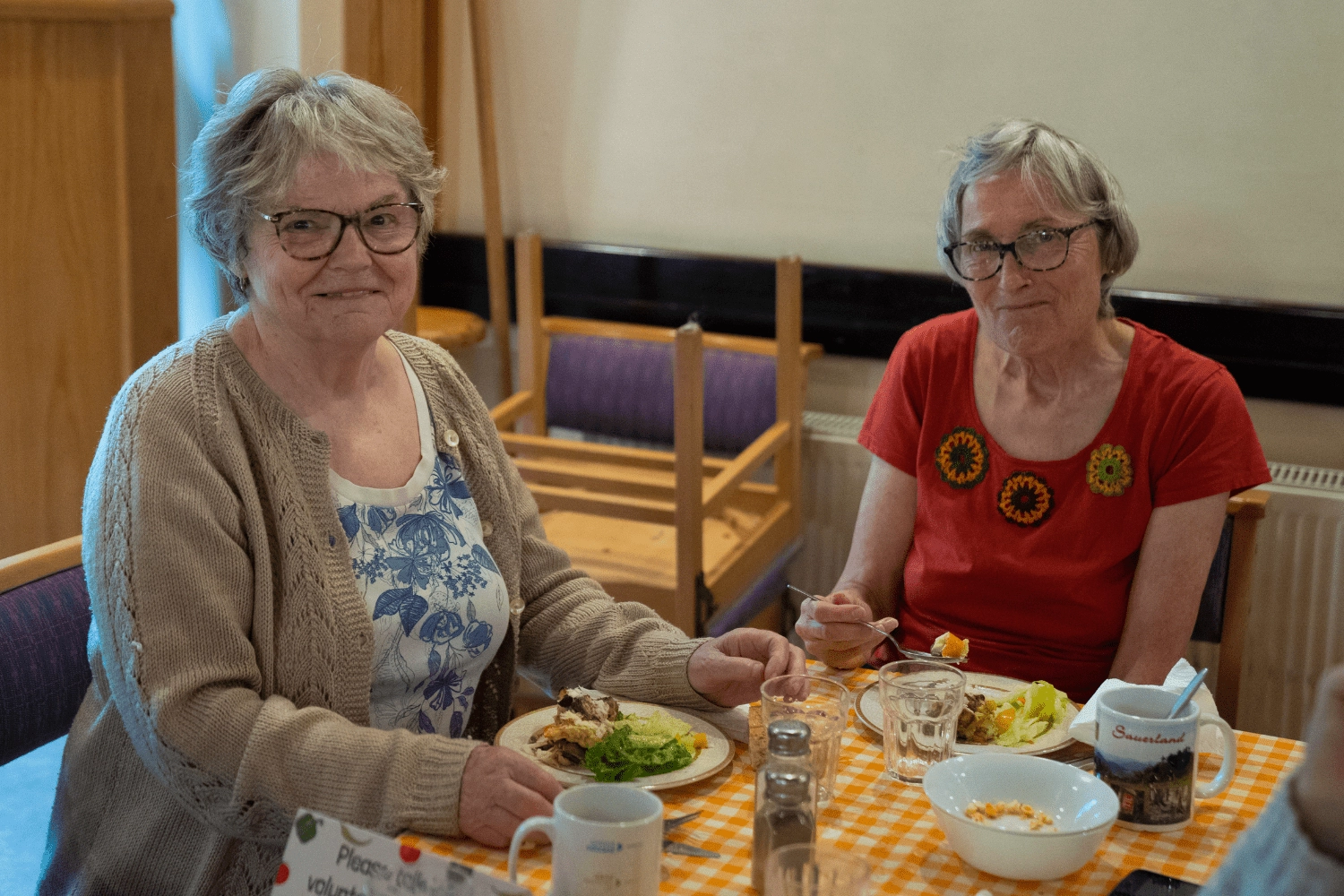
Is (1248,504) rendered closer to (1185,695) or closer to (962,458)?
(962,458)

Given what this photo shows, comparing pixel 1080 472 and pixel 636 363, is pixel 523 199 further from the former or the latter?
pixel 1080 472

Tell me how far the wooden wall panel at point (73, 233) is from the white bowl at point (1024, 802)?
2.12 meters

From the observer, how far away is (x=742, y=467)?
2688 millimetres

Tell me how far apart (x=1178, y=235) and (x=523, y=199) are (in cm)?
169

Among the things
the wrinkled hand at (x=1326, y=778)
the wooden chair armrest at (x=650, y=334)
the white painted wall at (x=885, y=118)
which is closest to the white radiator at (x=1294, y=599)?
the white painted wall at (x=885, y=118)

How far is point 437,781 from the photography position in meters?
1.18

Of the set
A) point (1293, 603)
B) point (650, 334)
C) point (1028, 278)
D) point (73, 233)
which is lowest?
point (1293, 603)

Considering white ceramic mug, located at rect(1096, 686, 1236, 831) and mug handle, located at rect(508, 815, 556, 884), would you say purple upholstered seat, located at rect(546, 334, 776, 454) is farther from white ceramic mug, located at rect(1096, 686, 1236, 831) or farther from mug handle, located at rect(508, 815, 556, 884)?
mug handle, located at rect(508, 815, 556, 884)

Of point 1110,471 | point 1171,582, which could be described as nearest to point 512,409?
point 1110,471

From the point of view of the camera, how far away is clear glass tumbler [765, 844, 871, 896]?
3.19 ft

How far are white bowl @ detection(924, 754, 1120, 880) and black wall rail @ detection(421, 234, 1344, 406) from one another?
1815 mm

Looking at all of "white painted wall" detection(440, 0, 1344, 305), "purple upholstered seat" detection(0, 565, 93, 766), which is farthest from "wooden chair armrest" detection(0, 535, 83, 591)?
"white painted wall" detection(440, 0, 1344, 305)

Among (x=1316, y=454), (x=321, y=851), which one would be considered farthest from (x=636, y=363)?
(x=321, y=851)

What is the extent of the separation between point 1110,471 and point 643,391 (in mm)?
1580
